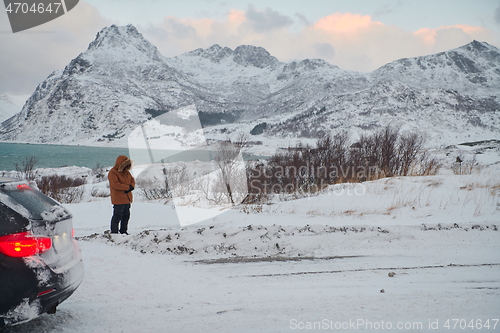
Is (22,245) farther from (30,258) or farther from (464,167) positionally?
(464,167)

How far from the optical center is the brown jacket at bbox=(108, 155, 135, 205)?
6633mm

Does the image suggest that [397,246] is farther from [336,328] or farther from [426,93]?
[426,93]

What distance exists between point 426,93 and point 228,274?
183427 mm

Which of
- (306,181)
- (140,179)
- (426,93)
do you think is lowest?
(306,181)

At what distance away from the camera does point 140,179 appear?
2234cm

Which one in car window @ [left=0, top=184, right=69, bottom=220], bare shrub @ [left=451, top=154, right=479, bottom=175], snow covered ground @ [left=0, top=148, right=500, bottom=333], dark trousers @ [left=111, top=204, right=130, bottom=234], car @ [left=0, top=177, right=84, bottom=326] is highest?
car window @ [left=0, top=184, right=69, bottom=220]

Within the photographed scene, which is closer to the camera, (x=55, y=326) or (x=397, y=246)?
(x=55, y=326)

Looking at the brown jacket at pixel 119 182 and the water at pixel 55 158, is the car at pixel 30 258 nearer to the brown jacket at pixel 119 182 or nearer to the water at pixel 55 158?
the brown jacket at pixel 119 182

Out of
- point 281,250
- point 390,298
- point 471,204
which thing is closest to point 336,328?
point 390,298

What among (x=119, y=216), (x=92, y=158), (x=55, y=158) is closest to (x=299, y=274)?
(x=119, y=216)

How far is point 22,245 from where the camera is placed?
225 centimetres

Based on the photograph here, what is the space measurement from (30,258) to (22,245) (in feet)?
0.39

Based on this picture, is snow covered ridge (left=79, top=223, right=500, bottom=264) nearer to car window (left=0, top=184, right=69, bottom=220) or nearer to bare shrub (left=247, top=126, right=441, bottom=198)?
car window (left=0, top=184, right=69, bottom=220)

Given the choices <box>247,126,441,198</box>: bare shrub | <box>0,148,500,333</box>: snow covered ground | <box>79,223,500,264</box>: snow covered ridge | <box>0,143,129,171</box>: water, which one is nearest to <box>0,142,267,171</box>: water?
<box>0,143,129,171</box>: water
